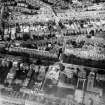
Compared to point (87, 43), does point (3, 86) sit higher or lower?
lower

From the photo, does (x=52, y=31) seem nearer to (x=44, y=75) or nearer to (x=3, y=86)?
(x=44, y=75)

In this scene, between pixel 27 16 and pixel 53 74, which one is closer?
pixel 53 74

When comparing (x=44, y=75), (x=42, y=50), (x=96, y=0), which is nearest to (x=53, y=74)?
(x=44, y=75)

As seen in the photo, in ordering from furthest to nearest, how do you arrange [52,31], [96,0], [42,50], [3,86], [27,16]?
[96,0] < [27,16] < [52,31] < [42,50] < [3,86]

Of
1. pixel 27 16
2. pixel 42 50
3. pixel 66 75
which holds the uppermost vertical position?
pixel 27 16

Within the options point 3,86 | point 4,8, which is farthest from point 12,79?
point 4,8

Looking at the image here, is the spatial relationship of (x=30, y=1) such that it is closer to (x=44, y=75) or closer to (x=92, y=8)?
(x=92, y=8)

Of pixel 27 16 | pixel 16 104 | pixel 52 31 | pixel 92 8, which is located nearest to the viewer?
pixel 16 104
